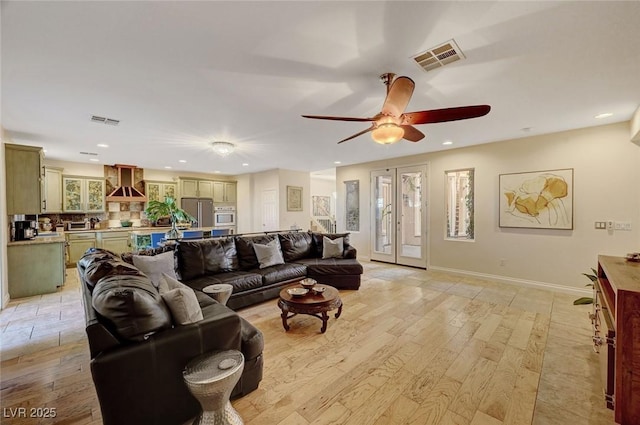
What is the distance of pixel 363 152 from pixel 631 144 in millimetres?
4023

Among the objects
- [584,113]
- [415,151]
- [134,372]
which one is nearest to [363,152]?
[415,151]

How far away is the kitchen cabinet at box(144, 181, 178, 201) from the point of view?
735 cm

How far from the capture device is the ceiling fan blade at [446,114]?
206cm

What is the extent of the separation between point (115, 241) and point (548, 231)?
30.3 feet

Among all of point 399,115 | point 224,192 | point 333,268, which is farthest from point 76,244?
point 399,115

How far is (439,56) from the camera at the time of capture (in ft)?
6.82

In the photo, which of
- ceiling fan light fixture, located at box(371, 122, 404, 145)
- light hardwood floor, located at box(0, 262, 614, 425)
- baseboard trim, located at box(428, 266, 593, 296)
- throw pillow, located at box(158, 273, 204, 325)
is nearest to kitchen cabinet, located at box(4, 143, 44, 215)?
light hardwood floor, located at box(0, 262, 614, 425)

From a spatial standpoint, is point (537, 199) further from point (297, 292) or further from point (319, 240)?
point (297, 292)

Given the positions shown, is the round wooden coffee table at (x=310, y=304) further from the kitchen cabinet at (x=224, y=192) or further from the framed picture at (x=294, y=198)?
the kitchen cabinet at (x=224, y=192)

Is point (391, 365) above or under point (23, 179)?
under

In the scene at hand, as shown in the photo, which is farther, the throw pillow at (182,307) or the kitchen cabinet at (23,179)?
the kitchen cabinet at (23,179)

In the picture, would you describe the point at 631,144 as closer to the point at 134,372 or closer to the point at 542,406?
the point at 542,406

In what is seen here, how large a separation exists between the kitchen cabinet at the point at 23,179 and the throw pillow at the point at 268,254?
11.9 feet

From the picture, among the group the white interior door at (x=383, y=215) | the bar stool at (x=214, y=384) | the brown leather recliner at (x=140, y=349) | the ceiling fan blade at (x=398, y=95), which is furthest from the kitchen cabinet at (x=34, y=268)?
the white interior door at (x=383, y=215)
